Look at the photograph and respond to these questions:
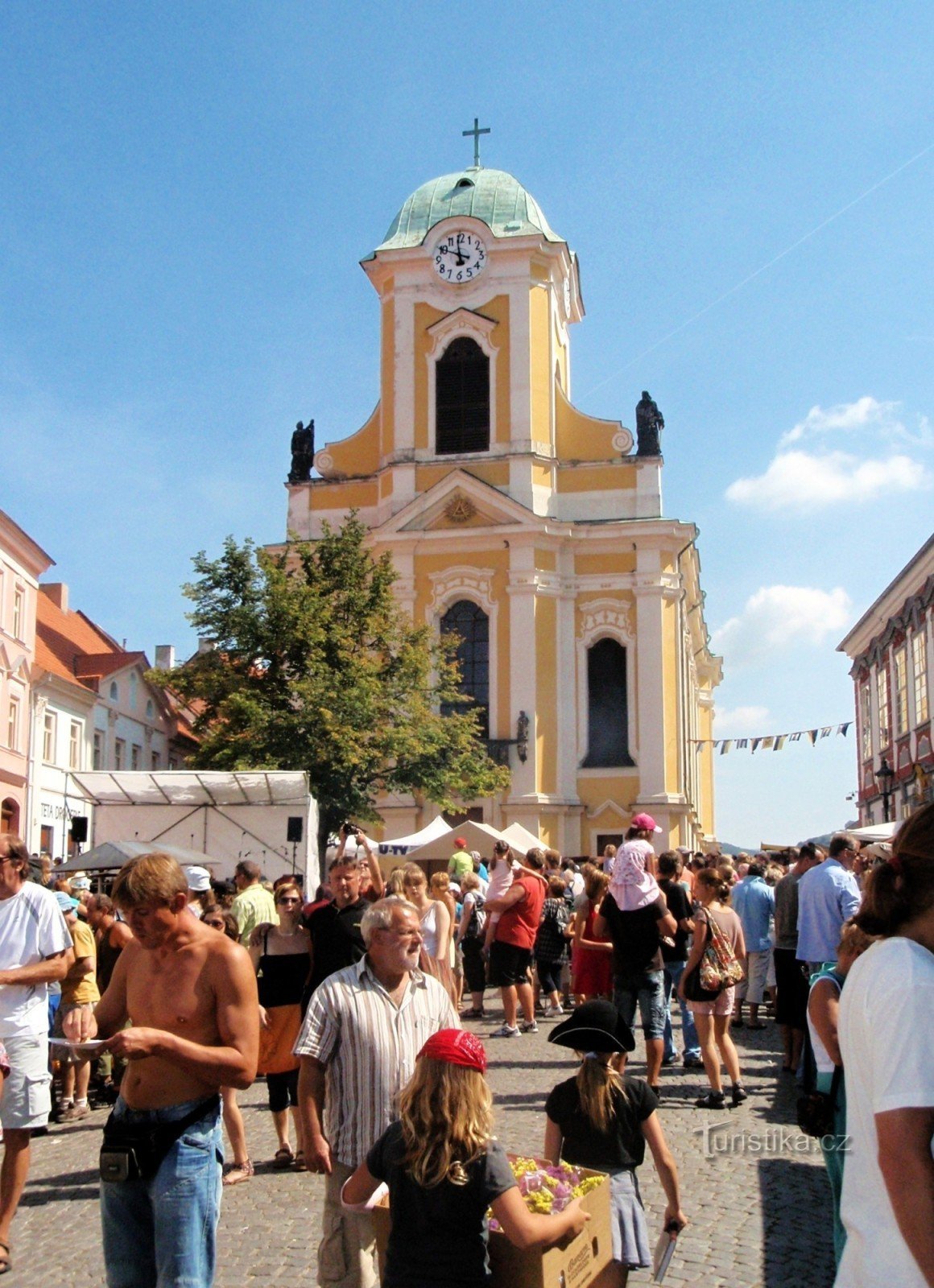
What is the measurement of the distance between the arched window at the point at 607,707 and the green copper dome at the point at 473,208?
12.0m

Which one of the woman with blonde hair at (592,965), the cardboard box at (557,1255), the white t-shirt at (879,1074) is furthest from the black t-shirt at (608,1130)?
the woman with blonde hair at (592,965)

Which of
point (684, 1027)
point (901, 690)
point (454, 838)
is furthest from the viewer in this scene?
point (901, 690)

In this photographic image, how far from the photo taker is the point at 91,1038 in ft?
14.6

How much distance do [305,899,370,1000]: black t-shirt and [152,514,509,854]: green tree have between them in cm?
2151

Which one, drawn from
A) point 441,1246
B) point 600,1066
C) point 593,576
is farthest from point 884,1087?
point 593,576

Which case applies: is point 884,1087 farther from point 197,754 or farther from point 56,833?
point 56,833

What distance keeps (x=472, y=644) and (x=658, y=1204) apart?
29.7 m

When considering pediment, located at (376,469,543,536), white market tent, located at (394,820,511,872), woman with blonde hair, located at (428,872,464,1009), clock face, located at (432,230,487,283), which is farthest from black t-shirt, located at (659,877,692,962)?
clock face, located at (432,230,487,283)

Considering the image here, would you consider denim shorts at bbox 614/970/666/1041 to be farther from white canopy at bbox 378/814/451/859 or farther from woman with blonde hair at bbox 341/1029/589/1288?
white canopy at bbox 378/814/451/859

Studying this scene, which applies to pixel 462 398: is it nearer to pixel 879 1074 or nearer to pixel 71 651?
pixel 71 651

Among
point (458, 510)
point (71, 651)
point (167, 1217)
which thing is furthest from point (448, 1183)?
point (71, 651)

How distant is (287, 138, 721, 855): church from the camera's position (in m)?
35.0

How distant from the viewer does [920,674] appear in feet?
121

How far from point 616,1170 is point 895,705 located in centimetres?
3809
